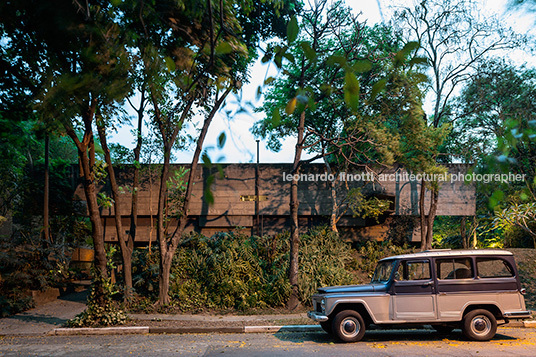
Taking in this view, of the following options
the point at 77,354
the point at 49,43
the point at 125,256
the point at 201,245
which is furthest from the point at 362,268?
the point at 49,43

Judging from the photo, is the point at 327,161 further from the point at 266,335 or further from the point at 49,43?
the point at 49,43

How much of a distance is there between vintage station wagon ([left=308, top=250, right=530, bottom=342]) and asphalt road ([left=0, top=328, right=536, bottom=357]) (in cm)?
41

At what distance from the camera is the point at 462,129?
64.4 ft

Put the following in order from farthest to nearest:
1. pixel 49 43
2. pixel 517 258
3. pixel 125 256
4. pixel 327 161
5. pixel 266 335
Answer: pixel 327 161, pixel 517 258, pixel 125 256, pixel 266 335, pixel 49 43


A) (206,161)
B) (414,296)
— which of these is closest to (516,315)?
(414,296)

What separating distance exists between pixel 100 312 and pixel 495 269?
9.58 m

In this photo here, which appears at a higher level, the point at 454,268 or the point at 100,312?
the point at 454,268

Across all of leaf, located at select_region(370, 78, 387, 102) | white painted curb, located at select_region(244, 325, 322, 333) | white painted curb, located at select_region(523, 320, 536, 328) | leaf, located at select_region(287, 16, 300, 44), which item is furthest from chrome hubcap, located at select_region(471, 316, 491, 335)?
leaf, located at select_region(287, 16, 300, 44)

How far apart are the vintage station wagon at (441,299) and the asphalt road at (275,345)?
0.41m

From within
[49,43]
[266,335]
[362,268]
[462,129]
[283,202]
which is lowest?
[266,335]

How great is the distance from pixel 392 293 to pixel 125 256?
814cm

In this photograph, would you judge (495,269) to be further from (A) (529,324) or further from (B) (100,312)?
(B) (100,312)

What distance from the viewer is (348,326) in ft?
28.9

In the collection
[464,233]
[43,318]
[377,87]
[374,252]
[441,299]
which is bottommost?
[43,318]
